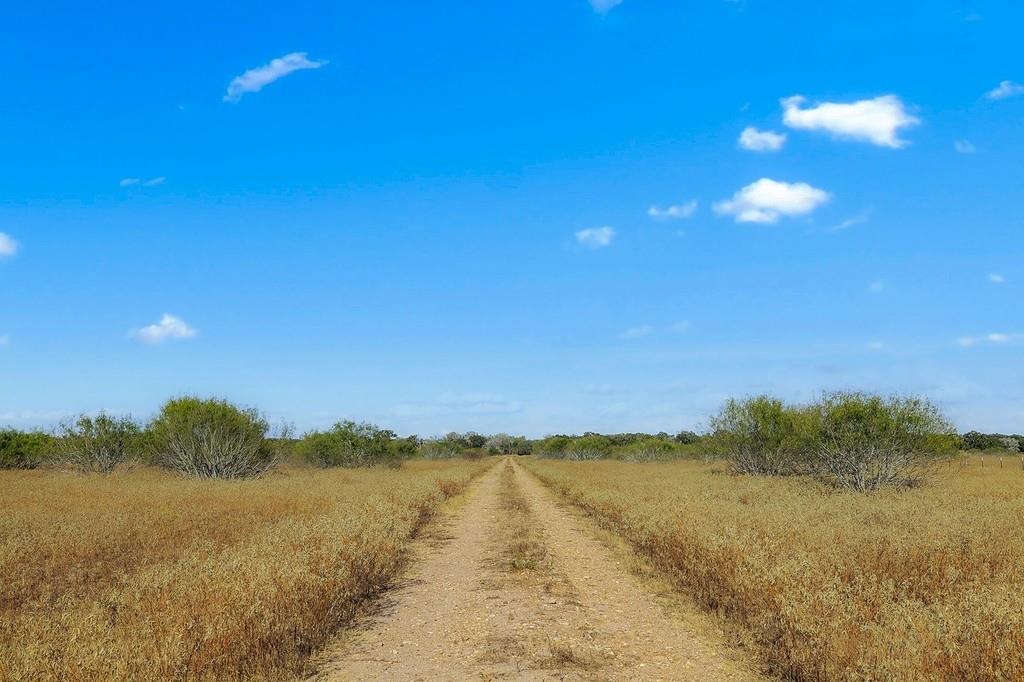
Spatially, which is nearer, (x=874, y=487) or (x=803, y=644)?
(x=803, y=644)

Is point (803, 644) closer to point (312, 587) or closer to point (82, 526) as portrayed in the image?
point (312, 587)

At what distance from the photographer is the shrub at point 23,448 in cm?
4738

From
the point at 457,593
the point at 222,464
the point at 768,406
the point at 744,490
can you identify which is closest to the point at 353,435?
the point at 222,464

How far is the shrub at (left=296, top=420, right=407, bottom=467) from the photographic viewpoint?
2542 inches

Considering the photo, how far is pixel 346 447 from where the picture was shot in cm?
6475

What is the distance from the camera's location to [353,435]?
66.3m

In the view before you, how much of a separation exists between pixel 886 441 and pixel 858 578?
→ 79.8 ft

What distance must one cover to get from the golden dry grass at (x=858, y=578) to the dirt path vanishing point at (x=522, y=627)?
92cm

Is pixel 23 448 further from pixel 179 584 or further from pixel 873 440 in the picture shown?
pixel 873 440

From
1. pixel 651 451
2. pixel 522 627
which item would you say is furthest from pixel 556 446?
pixel 522 627

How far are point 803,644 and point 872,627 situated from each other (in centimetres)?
84

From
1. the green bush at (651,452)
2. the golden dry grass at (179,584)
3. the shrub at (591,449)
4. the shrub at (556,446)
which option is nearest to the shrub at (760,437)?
the golden dry grass at (179,584)

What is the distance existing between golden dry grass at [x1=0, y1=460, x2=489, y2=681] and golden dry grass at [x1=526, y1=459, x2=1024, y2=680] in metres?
5.93

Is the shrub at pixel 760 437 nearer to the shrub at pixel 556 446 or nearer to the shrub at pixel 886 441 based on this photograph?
the shrub at pixel 886 441
